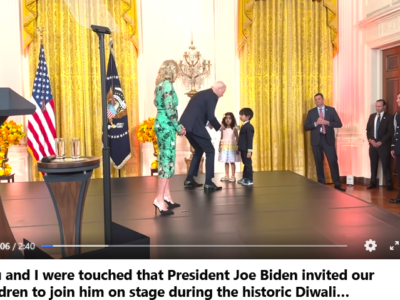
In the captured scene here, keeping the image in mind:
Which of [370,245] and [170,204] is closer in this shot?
[370,245]

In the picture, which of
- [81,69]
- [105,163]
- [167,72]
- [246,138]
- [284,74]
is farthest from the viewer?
[284,74]

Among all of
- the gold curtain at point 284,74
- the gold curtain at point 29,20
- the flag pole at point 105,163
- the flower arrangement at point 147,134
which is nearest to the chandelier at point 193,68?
the gold curtain at point 284,74

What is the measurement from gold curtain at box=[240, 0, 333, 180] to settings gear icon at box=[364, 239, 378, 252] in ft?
16.2

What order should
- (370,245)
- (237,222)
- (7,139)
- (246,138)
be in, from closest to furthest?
(370,245) < (237,222) < (246,138) < (7,139)

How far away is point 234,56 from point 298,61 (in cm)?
124

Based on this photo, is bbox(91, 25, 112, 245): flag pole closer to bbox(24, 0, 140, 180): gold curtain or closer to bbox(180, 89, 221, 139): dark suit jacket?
bbox(180, 89, 221, 139): dark suit jacket

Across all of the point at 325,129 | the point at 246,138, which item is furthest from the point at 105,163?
the point at 325,129

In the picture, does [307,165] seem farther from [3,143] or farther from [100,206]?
[3,143]

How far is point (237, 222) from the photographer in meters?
3.59

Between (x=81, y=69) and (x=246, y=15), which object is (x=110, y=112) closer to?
(x=81, y=69)

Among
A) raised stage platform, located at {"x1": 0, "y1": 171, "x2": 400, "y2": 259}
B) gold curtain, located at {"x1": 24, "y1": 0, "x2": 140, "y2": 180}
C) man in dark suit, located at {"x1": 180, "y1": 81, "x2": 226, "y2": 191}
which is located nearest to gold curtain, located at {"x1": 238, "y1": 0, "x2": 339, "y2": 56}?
gold curtain, located at {"x1": 24, "y1": 0, "x2": 140, "y2": 180}

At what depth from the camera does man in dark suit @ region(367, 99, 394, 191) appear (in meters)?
7.09

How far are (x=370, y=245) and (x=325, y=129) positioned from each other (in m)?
4.79

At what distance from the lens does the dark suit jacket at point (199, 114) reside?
4816mm
